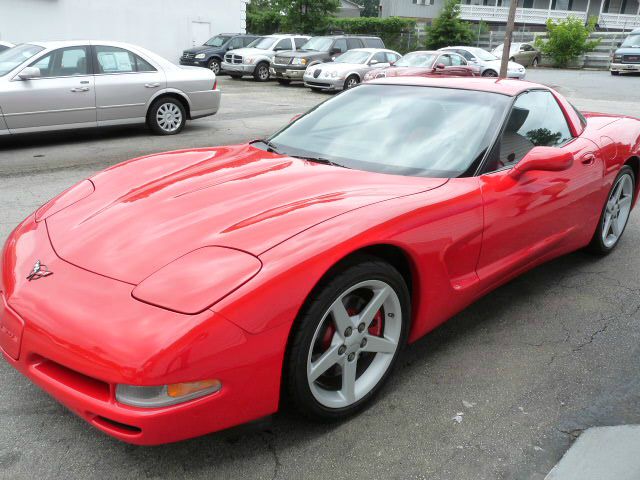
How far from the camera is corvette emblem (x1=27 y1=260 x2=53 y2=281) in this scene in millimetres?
2193

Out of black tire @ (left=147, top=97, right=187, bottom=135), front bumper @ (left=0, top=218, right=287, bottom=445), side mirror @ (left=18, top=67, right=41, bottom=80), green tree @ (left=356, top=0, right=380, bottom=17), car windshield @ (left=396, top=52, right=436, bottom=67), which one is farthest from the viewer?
green tree @ (left=356, top=0, right=380, bottom=17)

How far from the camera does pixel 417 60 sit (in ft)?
56.0

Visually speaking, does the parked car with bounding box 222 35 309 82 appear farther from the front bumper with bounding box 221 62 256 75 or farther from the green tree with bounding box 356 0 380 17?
the green tree with bounding box 356 0 380 17

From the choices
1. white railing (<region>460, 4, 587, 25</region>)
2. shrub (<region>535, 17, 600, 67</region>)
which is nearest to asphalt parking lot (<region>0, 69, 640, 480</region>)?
shrub (<region>535, 17, 600, 67</region>)

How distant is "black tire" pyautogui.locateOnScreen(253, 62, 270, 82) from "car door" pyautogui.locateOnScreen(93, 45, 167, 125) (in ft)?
37.8

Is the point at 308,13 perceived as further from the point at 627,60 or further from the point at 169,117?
the point at 169,117

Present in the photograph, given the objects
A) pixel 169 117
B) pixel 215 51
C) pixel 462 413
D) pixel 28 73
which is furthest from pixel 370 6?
pixel 462 413

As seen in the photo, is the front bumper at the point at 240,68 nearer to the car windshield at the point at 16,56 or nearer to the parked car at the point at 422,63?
the parked car at the point at 422,63

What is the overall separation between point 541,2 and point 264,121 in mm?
48343

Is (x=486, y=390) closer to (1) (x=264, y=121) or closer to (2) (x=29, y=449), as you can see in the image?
(2) (x=29, y=449)

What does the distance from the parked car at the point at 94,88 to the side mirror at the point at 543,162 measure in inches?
272

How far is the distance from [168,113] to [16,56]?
2205 millimetres

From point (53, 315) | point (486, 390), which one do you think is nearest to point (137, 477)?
point (53, 315)

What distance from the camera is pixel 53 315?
2.00 metres
